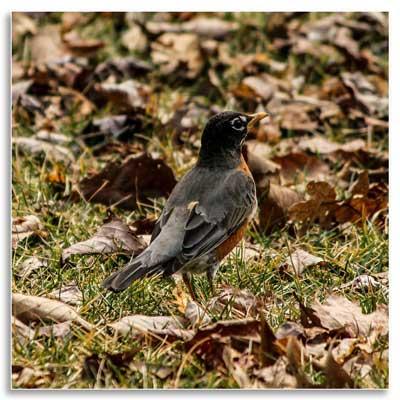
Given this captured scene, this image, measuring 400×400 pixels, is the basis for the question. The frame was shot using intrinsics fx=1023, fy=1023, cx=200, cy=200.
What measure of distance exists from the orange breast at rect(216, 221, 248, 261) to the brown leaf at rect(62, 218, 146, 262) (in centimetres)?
49

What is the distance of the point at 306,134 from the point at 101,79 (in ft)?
5.02

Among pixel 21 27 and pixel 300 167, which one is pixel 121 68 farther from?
pixel 300 167

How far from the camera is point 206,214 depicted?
4.95m

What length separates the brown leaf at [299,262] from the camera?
16.8ft

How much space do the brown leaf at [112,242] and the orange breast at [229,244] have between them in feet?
1.60

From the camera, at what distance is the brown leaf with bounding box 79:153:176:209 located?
5805mm

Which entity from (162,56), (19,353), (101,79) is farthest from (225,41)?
(19,353)

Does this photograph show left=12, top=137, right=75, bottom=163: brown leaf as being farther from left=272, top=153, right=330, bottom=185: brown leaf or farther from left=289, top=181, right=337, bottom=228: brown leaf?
left=289, top=181, right=337, bottom=228: brown leaf

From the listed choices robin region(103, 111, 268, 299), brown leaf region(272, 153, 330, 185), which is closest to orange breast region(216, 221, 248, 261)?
robin region(103, 111, 268, 299)

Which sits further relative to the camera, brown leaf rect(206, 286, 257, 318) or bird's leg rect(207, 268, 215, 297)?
bird's leg rect(207, 268, 215, 297)

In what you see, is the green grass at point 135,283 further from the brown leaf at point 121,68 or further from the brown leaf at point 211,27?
the brown leaf at point 211,27

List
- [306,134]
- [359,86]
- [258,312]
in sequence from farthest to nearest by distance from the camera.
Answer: [359,86], [306,134], [258,312]
